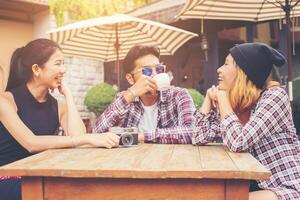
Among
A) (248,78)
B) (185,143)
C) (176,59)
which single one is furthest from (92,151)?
(176,59)

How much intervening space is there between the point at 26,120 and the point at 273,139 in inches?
58.2

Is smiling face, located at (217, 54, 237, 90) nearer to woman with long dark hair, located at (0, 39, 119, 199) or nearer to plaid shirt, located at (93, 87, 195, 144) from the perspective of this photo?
plaid shirt, located at (93, 87, 195, 144)

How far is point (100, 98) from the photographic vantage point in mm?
8141

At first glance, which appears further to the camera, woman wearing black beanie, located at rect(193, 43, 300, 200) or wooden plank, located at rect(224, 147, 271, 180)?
woman wearing black beanie, located at rect(193, 43, 300, 200)

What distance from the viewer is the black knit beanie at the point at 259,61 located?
2342mm

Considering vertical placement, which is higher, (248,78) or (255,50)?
(255,50)

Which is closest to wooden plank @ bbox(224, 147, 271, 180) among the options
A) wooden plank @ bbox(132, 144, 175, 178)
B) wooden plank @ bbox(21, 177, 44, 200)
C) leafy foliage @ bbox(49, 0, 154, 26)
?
wooden plank @ bbox(132, 144, 175, 178)

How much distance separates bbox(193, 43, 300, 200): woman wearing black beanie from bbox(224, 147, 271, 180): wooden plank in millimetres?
191

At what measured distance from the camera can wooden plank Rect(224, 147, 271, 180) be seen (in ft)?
5.26

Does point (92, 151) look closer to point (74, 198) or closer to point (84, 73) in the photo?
point (74, 198)

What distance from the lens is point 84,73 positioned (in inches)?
360

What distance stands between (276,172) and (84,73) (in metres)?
7.25

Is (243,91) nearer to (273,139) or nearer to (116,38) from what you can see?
(273,139)

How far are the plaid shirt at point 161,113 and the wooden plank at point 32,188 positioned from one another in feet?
3.71
